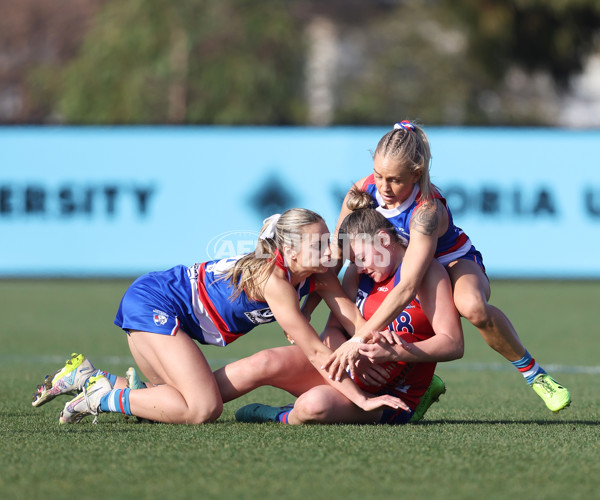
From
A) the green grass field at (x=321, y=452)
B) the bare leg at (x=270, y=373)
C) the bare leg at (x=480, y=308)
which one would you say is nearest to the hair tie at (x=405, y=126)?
the bare leg at (x=480, y=308)

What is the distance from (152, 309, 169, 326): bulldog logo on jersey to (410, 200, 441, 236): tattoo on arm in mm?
1360

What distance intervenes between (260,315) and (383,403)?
803mm

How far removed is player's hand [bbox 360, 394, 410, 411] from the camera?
4867 millimetres

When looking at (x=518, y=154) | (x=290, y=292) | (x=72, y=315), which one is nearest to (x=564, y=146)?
(x=518, y=154)

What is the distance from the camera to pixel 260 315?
5223mm

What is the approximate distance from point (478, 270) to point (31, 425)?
97.5 inches

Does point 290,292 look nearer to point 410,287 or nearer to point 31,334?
point 410,287

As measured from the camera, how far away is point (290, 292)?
4957mm

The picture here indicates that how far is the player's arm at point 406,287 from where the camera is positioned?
193 inches

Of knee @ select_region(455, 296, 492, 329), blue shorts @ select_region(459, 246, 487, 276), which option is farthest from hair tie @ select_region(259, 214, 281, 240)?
blue shorts @ select_region(459, 246, 487, 276)

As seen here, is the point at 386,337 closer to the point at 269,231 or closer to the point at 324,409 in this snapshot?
the point at 324,409

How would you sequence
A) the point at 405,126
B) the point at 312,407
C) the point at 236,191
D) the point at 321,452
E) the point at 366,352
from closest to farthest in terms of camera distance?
the point at 321,452
the point at 366,352
the point at 312,407
the point at 405,126
the point at 236,191

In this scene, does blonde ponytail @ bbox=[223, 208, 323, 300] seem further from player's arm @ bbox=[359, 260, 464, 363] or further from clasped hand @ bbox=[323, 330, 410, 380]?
player's arm @ bbox=[359, 260, 464, 363]

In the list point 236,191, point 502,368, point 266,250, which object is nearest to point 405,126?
point 266,250
